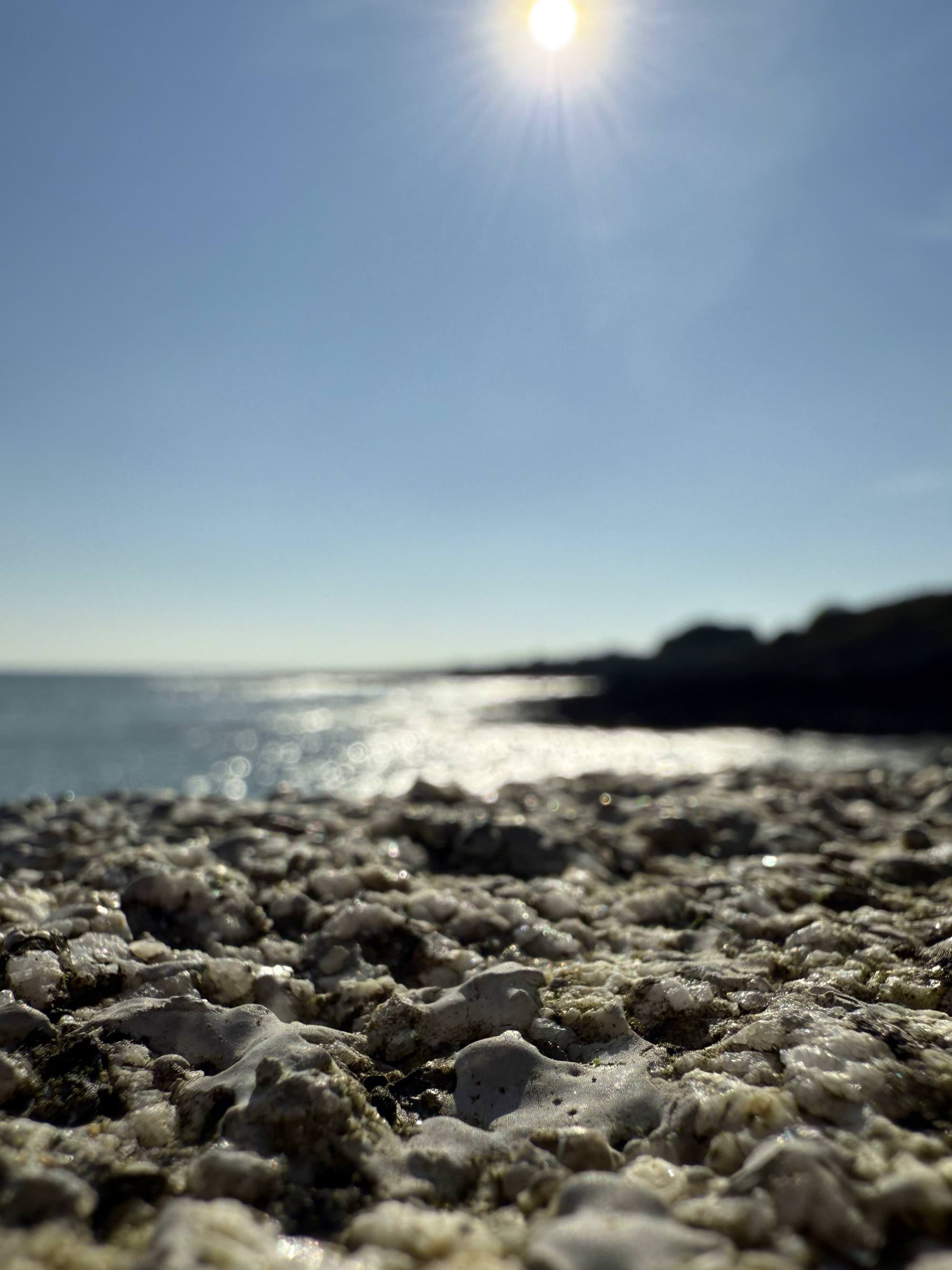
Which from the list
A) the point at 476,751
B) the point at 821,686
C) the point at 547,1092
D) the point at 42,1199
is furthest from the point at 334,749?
the point at 42,1199

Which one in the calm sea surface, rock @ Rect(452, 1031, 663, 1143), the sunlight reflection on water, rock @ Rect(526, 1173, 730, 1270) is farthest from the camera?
the sunlight reflection on water

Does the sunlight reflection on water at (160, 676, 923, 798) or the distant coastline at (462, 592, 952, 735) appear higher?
the distant coastline at (462, 592, 952, 735)

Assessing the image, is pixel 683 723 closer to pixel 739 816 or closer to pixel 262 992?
pixel 739 816

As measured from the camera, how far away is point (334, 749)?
87.3ft

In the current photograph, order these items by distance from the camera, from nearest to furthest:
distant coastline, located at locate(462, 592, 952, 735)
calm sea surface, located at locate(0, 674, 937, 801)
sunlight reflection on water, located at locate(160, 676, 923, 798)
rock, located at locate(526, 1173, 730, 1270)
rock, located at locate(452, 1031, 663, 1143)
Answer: rock, located at locate(526, 1173, 730, 1270), rock, located at locate(452, 1031, 663, 1143), calm sea surface, located at locate(0, 674, 937, 801), sunlight reflection on water, located at locate(160, 676, 923, 798), distant coastline, located at locate(462, 592, 952, 735)

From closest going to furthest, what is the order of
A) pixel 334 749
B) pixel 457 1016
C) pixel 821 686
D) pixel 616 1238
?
pixel 616 1238, pixel 457 1016, pixel 334 749, pixel 821 686

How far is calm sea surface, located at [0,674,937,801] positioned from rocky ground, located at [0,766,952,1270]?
3799 millimetres

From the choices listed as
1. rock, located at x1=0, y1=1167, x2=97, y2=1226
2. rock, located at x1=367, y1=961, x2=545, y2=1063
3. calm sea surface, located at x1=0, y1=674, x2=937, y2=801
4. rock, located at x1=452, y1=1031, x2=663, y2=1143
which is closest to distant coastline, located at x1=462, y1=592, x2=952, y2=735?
calm sea surface, located at x1=0, y1=674, x2=937, y2=801

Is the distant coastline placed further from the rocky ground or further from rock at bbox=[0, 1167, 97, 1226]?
rock at bbox=[0, 1167, 97, 1226]

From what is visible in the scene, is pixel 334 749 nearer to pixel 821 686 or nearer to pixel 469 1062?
pixel 469 1062

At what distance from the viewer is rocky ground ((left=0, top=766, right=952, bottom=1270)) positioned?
146 centimetres

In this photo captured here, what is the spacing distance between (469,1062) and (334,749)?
24.9 m

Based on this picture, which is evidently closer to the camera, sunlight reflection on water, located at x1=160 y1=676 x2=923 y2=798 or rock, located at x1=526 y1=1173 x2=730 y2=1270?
rock, located at x1=526 y1=1173 x2=730 y2=1270

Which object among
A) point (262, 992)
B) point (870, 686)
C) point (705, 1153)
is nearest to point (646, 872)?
point (262, 992)
